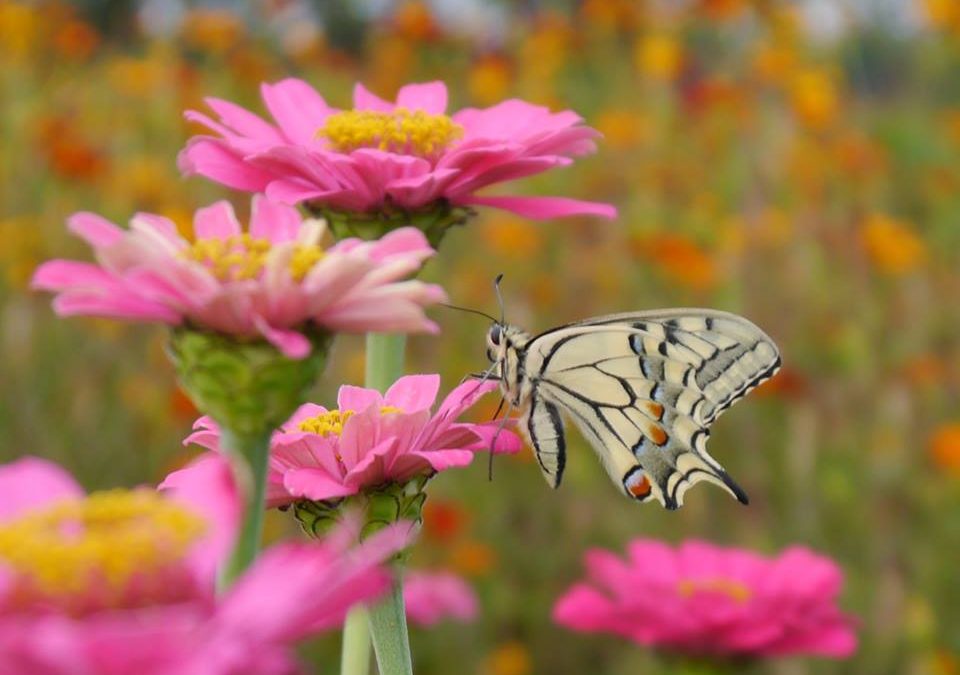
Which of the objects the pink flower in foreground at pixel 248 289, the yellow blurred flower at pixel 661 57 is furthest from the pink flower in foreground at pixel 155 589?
the yellow blurred flower at pixel 661 57

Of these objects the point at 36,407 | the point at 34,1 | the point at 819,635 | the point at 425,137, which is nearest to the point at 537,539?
the point at 36,407

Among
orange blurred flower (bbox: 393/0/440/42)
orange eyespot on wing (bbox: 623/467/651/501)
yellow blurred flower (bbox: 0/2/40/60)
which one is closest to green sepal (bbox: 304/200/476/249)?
orange eyespot on wing (bbox: 623/467/651/501)

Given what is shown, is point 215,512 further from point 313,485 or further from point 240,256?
point 313,485

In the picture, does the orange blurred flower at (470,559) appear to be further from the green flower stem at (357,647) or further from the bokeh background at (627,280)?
the green flower stem at (357,647)

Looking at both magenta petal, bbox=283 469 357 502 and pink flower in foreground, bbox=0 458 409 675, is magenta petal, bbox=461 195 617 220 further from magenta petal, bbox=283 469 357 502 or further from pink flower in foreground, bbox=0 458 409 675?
pink flower in foreground, bbox=0 458 409 675

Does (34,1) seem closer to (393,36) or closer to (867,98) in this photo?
(393,36)

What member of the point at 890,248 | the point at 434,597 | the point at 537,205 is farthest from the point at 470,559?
the point at 537,205

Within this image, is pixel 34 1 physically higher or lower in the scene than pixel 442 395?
higher

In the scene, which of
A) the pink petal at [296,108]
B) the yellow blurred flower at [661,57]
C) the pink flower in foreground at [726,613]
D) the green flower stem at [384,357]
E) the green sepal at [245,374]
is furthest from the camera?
the yellow blurred flower at [661,57]
